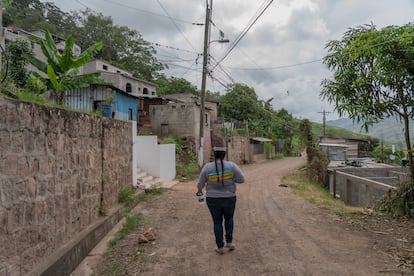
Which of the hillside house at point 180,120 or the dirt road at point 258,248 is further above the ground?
the hillside house at point 180,120

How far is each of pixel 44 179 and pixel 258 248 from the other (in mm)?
3300

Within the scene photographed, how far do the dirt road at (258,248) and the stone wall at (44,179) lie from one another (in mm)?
939

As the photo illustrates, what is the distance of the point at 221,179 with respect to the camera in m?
4.62

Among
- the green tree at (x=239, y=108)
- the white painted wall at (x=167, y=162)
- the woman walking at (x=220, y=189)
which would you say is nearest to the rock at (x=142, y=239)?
the woman walking at (x=220, y=189)

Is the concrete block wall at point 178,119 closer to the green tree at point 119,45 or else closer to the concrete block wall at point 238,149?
the concrete block wall at point 238,149

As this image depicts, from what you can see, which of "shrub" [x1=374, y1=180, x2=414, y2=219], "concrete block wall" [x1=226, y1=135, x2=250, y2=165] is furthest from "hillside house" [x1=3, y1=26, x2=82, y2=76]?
"shrub" [x1=374, y1=180, x2=414, y2=219]

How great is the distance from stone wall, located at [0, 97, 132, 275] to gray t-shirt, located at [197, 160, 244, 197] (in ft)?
6.97

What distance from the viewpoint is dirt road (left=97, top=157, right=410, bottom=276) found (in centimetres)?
419

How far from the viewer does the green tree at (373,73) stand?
19.7 ft

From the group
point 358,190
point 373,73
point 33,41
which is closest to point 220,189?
point 373,73

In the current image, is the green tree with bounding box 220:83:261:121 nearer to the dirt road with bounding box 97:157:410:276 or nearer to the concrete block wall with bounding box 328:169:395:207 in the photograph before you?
the concrete block wall with bounding box 328:169:395:207

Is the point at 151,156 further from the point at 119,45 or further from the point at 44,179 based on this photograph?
the point at 119,45

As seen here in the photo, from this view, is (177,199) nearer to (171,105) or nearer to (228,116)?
(171,105)

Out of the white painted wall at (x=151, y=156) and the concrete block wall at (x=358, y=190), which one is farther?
the white painted wall at (x=151, y=156)
